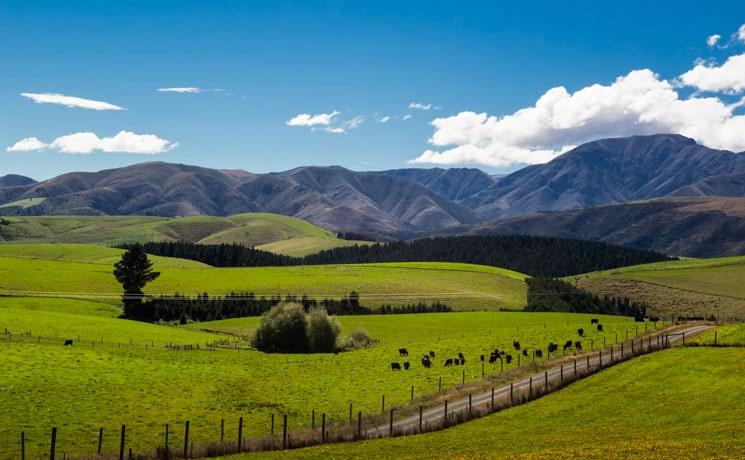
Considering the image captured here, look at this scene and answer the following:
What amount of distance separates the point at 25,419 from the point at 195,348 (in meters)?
52.1

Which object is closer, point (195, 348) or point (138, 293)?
point (195, 348)

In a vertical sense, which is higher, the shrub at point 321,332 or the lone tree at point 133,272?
the lone tree at point 133,272

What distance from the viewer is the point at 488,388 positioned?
220ft

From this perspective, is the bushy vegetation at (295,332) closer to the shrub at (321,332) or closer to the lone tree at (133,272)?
the shrub at (321,332)

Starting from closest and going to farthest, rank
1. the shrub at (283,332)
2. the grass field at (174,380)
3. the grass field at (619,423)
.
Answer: the grass field at (619,423)
the grass field at (174,380)
the shrub at (283,332)

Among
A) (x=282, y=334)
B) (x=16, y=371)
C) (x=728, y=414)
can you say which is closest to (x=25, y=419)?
(x=16, y=371)

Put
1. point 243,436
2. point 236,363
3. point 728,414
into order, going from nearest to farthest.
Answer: point 728,414 → point 243,436 → point 236,363

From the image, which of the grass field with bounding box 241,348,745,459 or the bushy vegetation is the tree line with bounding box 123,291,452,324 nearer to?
the bushy vegetation

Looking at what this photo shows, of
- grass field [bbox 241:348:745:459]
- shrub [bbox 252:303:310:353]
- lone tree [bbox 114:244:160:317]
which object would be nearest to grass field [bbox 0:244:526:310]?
lone tree [bbox 114:244:160:317]

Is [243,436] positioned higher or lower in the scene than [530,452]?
lower

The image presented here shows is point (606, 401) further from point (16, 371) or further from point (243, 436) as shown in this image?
point (16, 371)

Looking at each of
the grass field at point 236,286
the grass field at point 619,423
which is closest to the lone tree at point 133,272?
the grass field at point 236,286

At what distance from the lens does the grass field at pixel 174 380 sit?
52656 millimetres

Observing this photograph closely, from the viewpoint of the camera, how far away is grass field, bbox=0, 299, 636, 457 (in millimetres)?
52656
